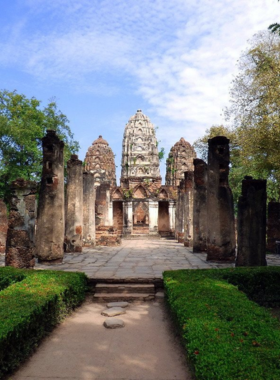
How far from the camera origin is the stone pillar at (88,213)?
47.9ft

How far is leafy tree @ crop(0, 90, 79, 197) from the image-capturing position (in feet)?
62.2

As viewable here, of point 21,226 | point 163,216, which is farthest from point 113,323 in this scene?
point 163,216

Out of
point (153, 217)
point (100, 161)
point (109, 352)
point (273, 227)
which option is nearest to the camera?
point (109, 352)

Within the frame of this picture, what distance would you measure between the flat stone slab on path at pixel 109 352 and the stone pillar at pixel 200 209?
7078 mm

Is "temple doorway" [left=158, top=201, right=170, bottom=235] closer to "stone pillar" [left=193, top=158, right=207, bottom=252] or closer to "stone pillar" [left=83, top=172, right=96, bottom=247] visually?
"stone pillar" [left=83, top=172, right=96, bottom=247]

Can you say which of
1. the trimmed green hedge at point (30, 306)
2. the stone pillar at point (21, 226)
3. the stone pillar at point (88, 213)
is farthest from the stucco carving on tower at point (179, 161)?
the trimmed green hedge at point (30, 306)

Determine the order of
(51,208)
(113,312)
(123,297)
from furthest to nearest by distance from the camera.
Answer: (51,208)
(123,297)
(113,312)

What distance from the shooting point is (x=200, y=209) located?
41.1 ft

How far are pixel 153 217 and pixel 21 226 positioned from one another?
17404 mm

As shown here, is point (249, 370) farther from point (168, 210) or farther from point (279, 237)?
point (168, 210)

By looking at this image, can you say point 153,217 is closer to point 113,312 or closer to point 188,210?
point 188,210

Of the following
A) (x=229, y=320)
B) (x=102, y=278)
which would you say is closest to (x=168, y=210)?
(x=102, y=278)

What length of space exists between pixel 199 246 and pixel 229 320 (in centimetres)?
849

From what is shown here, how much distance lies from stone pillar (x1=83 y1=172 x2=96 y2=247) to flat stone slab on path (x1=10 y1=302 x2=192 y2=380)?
30.3ft
